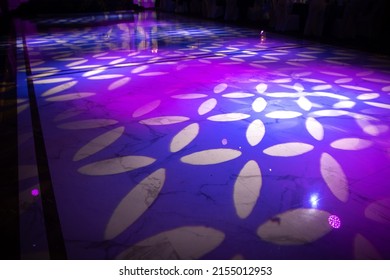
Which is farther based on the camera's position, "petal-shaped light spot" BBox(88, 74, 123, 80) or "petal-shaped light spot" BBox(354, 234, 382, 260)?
"petal-shaped light spot" BBox(88, 74, 123, 80)

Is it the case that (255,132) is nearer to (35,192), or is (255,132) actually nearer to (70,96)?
(35,192)

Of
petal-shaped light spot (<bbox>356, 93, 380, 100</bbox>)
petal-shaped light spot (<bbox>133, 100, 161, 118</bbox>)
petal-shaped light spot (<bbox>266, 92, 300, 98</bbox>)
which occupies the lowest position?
petal-shaped light spot (<bbox>133, 100, 161, 118</bbox>)

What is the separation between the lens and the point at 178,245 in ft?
3.78

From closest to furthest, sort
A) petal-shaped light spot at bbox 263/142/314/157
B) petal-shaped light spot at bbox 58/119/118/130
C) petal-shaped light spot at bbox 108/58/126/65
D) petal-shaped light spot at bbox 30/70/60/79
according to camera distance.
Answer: petal-shaped light spot at bbox 263/142/314/157 < petal-shaped light spot at bbox 58/119/118/130 < petal-shaped light spot at bbox 30/70/60/79 < petal-shaped light spot at bbox 108/58/126/65

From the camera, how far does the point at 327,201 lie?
1.40 meters

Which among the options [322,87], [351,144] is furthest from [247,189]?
[322,87]

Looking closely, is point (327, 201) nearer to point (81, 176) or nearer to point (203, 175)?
point (203, 175)

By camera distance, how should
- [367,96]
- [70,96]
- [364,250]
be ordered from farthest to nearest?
[70,96], [367,96], [364,250]

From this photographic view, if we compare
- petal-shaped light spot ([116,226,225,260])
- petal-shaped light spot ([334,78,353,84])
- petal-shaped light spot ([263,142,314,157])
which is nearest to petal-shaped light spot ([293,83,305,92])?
petal-shaped light spot ([334,78,353,84])

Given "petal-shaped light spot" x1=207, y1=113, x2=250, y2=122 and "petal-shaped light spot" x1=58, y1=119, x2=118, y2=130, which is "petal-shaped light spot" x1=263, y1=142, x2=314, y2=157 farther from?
"petal-shaped light spot" x1=58, y1=119, x2=118, y2=130

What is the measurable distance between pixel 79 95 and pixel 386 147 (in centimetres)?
253

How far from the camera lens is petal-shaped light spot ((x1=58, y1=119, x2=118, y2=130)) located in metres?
2.23

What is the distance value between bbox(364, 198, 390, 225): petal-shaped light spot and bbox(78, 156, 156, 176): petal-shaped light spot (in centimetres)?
109

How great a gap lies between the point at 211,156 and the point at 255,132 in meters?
0.47
